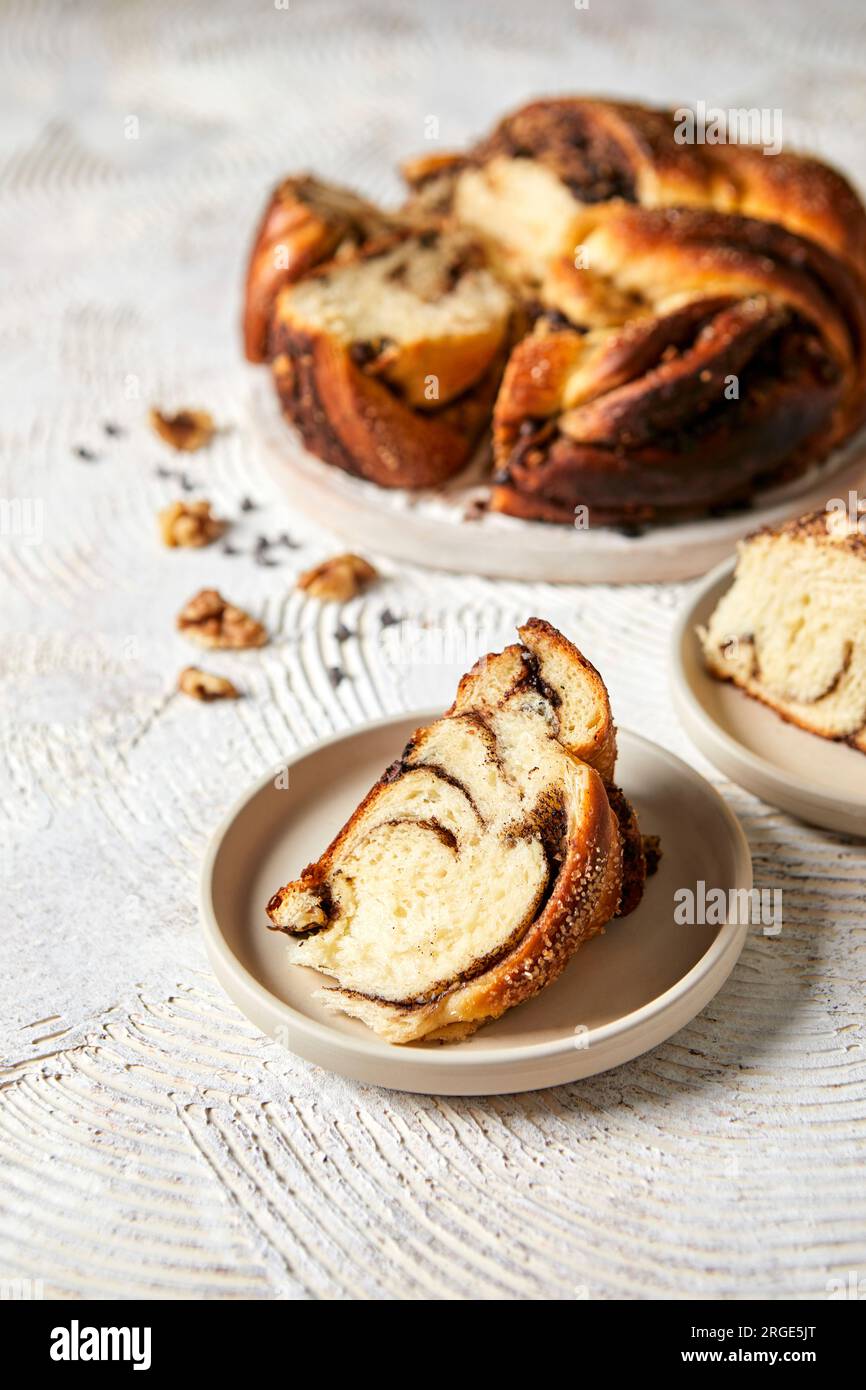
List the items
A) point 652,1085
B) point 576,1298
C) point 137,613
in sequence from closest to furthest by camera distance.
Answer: point 576,1298 < point 652,1085 < point 137,613

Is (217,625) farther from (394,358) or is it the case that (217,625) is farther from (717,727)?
(717,727)

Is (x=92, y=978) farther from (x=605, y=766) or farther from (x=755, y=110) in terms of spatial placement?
(x=755, y=110)

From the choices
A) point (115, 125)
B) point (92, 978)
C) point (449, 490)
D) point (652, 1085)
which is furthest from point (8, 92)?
point (652, 1085)

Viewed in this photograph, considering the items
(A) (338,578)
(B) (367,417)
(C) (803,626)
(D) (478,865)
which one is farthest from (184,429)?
(D) (478,865)

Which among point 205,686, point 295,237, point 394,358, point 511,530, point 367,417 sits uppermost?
point 295,237

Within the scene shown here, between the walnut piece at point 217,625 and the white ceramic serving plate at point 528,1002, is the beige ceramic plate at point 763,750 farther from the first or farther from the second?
the walnut piece at point 217,625

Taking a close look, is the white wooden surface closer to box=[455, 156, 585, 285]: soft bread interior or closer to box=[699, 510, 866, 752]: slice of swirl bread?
box=[699, 510, 866, 752]: slice of swirl bread
